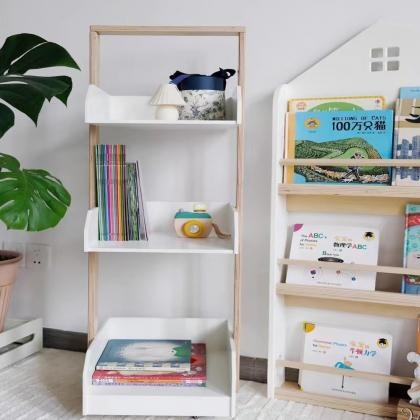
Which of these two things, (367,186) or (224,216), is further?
(224,216)

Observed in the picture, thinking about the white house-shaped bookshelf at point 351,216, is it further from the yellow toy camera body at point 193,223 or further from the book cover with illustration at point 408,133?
the yellow toy camera body at point 193,223

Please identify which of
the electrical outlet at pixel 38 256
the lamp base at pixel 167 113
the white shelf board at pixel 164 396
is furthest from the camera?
the electrical outlet at pixel 38 256

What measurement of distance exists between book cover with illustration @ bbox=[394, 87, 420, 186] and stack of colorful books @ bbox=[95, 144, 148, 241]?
2.33ft

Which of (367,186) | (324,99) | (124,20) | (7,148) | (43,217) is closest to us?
(43,217)

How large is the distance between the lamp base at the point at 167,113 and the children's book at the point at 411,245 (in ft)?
2.21

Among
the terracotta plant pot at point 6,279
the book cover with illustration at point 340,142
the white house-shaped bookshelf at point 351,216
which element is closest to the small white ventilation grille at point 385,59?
the white house-shaped bookshelf at point 351,216

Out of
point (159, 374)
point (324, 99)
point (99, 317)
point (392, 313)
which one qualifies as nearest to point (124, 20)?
point (324, 99)

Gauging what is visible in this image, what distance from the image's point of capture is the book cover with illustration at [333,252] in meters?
1.54

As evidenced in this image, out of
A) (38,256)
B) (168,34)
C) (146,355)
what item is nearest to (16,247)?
(38,256)

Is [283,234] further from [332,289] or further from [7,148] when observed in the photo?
[7,148]

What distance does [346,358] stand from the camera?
1.57m

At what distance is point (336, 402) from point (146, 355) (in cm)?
54

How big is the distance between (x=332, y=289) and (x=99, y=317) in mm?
831

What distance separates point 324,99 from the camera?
1580 millimetres
